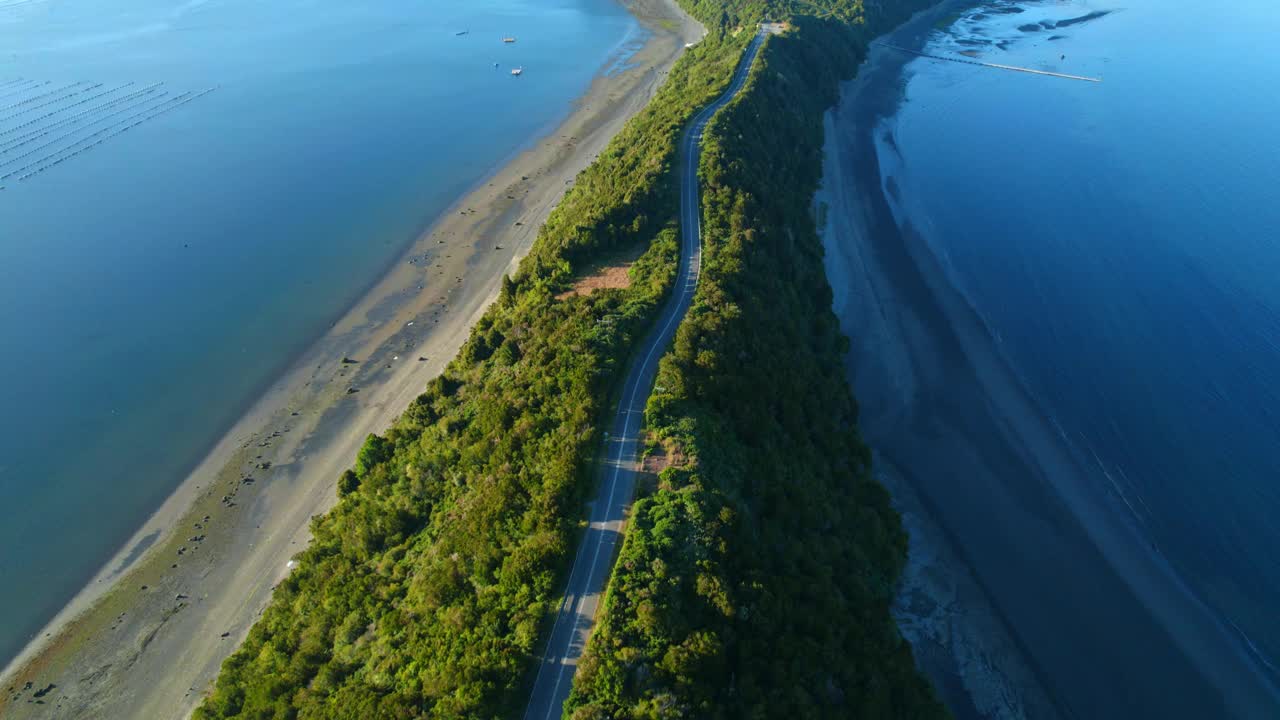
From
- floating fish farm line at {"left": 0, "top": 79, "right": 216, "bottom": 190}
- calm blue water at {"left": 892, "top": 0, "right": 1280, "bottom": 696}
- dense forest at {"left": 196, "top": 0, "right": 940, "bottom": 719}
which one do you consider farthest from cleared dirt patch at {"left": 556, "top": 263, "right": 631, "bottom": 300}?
floating fish farm line at {"left": 0, "top": 79, "right": 216, "bottom": 190}

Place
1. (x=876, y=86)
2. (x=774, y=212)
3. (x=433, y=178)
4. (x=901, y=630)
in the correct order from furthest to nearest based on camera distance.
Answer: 1. (x=876, y=86)
2. (x=433, y=178)
3. (x=774, y=212)
4. (x=901, y=630)

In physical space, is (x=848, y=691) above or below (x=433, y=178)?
below

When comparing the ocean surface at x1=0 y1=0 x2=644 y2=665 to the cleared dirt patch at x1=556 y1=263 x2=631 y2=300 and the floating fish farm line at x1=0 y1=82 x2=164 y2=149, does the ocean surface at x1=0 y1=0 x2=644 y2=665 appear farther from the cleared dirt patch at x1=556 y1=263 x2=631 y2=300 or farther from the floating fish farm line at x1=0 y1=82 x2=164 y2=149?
the cleared dirt patch at x1=556 y1=263 x2=631 y2=300

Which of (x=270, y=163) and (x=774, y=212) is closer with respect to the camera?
(x=774, y=212)

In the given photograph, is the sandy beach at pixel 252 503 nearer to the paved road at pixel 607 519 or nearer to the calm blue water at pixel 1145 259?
the paved road at pixel 607 519

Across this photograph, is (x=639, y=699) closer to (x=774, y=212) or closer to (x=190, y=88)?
(x=774, y=212)

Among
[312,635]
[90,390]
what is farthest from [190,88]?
[312,635]

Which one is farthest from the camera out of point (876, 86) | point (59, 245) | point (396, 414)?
point (876, 86)

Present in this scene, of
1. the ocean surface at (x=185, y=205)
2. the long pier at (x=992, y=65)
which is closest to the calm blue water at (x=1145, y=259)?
the long pier at (x=992, y=65)
